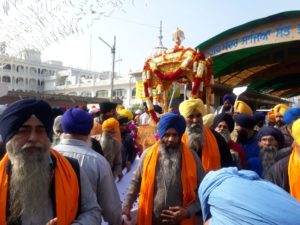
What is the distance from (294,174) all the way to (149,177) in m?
1.19

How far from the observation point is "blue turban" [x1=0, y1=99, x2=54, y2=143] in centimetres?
252

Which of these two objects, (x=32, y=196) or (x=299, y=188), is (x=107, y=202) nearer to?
(x=32, y=196)

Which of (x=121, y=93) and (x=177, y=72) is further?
(x=121, y=93)

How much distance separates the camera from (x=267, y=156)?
458cm

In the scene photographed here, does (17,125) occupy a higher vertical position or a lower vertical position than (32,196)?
higher

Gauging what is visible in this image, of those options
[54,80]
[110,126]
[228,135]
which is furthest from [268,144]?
[54,80]

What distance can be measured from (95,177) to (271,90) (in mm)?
27618

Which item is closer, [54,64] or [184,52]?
[184,52]

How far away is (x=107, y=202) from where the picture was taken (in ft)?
10.0

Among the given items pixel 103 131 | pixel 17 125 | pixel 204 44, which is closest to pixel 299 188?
pixel 17 125

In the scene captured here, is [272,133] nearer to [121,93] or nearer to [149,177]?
[149,177]

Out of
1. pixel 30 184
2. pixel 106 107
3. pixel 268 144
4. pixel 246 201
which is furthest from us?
pixel 106 107

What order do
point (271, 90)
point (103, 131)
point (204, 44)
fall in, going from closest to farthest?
point (103, 131)
point (204, 44)
point (271, 90)

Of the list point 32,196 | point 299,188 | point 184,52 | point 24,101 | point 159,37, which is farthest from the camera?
point 159,37
